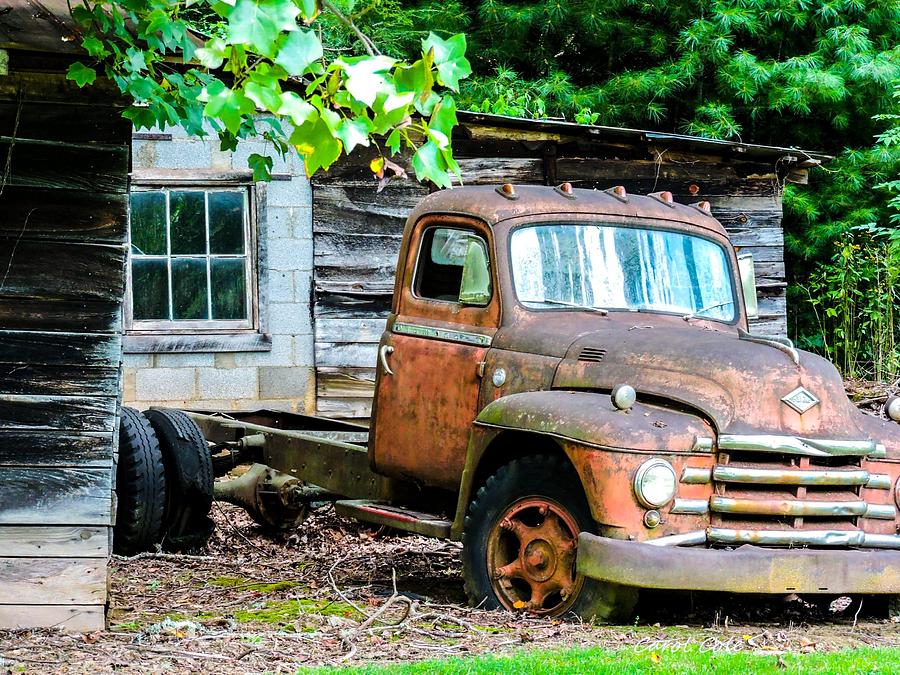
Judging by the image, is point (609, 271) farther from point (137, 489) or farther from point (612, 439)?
point (137, 489)

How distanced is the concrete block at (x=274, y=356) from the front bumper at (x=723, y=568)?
619 centimetres

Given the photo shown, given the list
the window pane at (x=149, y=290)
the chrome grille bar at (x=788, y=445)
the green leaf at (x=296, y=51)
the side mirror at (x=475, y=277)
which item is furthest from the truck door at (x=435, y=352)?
the window pane at (x=149, y=290)

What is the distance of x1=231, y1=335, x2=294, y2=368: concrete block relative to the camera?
11039 millimetres

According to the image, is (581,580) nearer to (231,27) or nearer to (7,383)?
(7,383)

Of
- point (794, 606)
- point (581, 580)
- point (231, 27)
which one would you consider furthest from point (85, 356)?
point (794, 606)

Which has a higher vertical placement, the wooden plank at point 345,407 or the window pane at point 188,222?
the window pane at point 188,222

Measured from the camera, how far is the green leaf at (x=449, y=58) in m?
3.52

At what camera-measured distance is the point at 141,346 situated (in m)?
10.9

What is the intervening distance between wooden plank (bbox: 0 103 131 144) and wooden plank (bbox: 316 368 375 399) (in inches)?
217

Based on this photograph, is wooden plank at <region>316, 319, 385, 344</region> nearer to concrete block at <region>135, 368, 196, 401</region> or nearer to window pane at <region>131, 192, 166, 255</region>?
concrete block at <region>135, 368, 196, 401</region>

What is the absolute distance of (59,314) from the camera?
5.73 meters

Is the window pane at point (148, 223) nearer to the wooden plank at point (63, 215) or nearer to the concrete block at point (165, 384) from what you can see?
the concrete block at point (165, 384)

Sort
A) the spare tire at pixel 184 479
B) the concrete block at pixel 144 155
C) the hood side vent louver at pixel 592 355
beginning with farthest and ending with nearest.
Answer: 1. the concrete block at pixel 144 155
2. the spare tire at pixel 184 479
3. the hood side vent louver at pixel 592 355

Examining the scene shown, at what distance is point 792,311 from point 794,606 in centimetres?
1149
